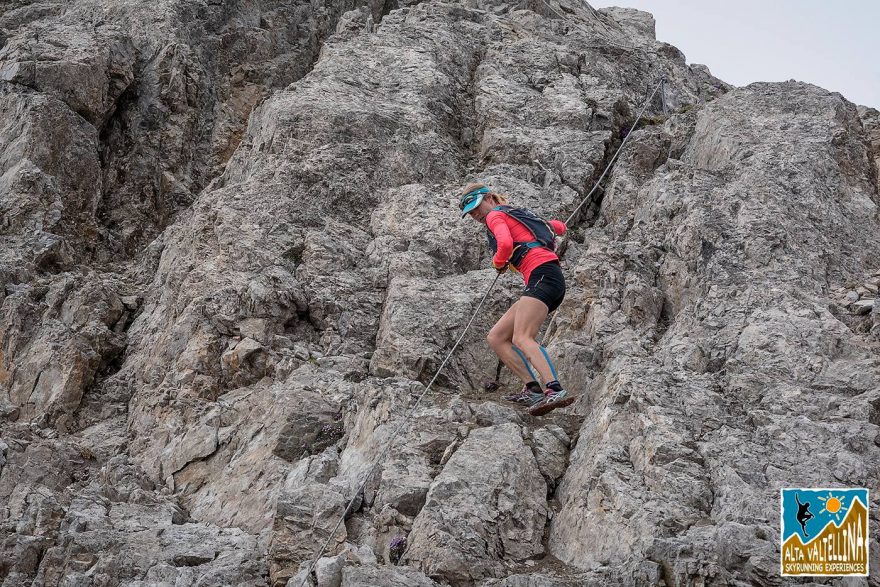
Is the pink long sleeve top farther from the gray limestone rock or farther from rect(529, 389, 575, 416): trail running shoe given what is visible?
the gray limestone rock

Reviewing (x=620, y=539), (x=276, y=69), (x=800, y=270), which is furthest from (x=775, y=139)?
(x=276, y=69)

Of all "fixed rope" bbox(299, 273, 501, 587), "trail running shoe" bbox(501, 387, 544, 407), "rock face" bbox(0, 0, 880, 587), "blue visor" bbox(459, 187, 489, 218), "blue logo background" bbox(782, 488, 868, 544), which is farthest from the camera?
"blue visor" bbox(459, 187, 489, 218)

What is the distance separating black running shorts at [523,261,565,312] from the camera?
36.8 feet

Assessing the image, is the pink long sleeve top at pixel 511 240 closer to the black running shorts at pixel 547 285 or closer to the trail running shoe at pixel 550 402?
the black running shorts at pixel 547 285

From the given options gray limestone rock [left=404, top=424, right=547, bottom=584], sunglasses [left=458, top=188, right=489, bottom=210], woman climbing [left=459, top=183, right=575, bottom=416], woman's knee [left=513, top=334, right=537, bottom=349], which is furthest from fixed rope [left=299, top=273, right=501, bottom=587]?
sunglasses [left=458, top=188, right=489, bottom=210]

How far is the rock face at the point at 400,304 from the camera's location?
30.5 ft

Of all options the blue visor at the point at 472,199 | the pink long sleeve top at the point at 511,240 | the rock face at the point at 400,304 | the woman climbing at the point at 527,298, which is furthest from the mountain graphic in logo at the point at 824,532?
the blue visor at the point at 472,199

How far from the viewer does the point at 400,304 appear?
12.8 m

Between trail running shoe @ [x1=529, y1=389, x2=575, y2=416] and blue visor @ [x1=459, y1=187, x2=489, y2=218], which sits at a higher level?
blue visor @ [x1=459, y1=187, x2=489, y2=218]

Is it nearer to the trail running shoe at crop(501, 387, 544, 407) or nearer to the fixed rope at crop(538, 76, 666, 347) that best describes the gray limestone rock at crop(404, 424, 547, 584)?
the trail running shoe at crop(501, 387, 544, 407)

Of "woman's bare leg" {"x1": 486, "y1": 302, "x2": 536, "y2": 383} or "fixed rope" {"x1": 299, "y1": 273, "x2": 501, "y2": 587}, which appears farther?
"woman's bare leg" {"x1": 486, "y1": 302, "x2": 536, "y2": 383}

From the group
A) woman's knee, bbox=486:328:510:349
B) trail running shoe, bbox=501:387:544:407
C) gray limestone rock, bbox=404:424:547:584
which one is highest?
woman's knee, bbox=486:328:510:349

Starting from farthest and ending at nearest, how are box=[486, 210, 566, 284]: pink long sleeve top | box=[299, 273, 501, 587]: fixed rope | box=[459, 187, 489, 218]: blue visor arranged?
box=[459, 187, 489, 218]: blue visor
box=[486, 210, 566, 284]: pink long sleeve top
box=[299, 273, 501, 587]: fixed rope

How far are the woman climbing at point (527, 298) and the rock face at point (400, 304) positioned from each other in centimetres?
47
